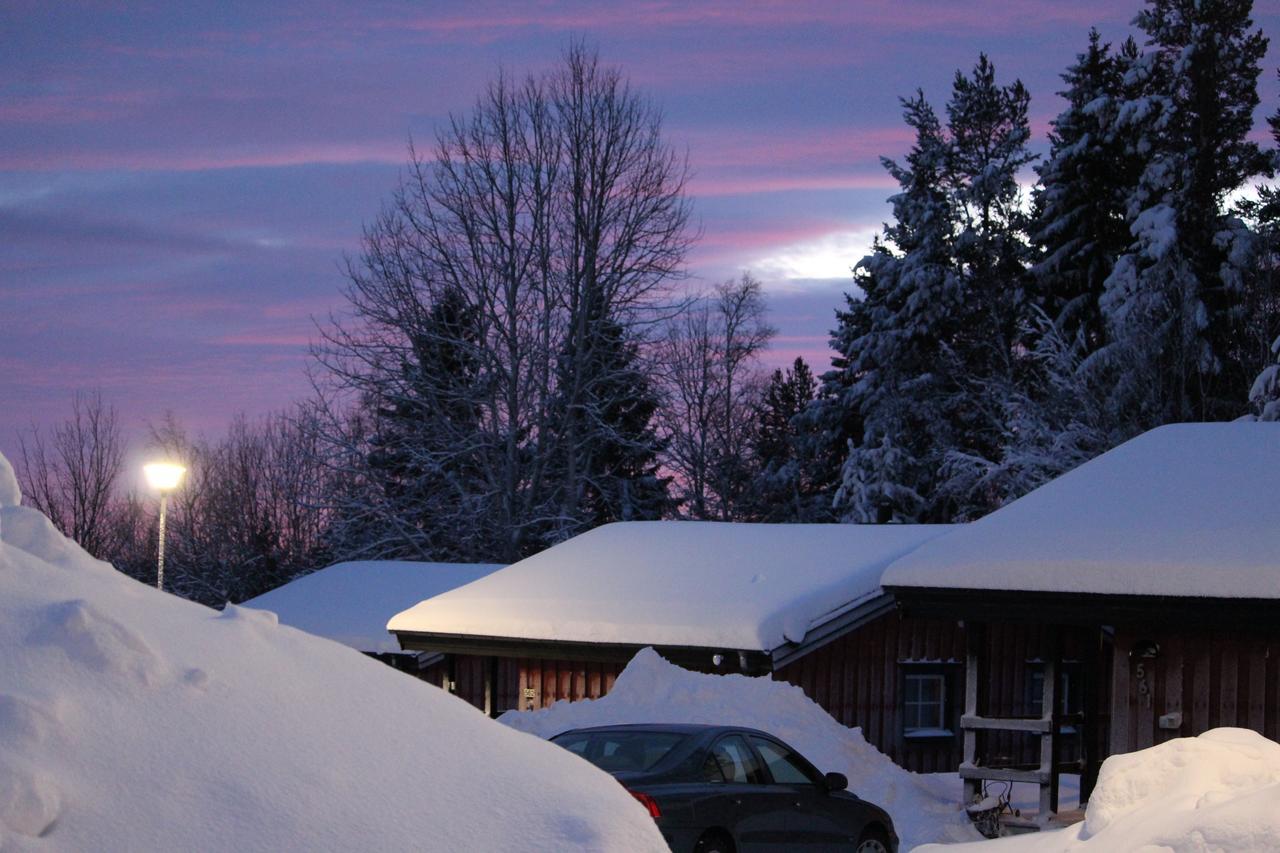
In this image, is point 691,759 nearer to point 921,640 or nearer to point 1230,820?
point 1230,820

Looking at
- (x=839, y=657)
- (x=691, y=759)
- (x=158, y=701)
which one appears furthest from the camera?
(x=839, y=657)

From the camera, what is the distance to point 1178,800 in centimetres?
584

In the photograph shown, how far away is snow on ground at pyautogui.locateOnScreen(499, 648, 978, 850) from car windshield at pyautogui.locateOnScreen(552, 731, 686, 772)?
4.63 metres

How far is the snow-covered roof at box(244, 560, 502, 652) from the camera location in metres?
27.9

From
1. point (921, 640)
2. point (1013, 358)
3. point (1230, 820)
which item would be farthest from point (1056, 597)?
point (1013, 358)

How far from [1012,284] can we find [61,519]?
1150 inches

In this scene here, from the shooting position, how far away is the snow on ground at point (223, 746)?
15.5ft

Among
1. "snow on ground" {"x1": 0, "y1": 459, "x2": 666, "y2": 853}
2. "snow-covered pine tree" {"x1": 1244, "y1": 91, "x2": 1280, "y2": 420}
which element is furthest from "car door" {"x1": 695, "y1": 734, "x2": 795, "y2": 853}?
"snow-covered pine tree" {"x1": 1244, "y1": 91, "x2": 1280, "y2": 420}

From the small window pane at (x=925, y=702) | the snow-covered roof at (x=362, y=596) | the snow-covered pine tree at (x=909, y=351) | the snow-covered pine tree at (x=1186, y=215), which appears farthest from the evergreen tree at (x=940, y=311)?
the small window pane at (x=925, y=702)

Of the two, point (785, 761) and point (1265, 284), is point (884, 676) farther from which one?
point (1265, 284)

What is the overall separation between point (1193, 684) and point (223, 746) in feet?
42.4

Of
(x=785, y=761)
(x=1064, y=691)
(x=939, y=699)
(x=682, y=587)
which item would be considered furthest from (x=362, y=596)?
(x=785, y=761)

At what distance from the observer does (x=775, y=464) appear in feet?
168

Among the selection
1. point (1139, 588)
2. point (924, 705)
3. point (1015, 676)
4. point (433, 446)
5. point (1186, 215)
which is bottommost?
point (924, 705)
